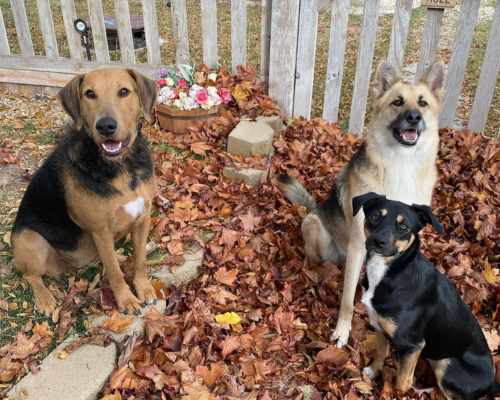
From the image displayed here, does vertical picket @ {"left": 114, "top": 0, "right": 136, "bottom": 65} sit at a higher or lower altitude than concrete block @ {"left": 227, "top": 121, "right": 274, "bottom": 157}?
higher

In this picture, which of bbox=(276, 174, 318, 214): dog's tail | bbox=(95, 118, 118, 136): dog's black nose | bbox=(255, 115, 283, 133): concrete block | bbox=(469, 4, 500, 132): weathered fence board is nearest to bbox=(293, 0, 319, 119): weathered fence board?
bbox=(255, 115, 283, 133): concrete block

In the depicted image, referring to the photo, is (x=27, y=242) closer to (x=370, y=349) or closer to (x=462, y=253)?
(x=370, y=349)

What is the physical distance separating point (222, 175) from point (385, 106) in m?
2.18

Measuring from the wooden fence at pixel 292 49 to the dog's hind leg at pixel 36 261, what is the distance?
3.64m

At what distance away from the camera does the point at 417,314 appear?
8.78 ft

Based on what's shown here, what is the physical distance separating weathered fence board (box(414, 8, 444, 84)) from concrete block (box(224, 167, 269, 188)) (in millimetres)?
2263

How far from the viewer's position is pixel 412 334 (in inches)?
104

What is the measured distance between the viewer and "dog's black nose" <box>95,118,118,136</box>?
2621 millimetres

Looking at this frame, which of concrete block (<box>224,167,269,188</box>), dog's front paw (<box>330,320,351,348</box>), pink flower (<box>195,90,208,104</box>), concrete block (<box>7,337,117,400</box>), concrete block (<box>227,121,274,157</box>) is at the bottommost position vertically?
dog's front paw (<box>330,320,351,348</box>)

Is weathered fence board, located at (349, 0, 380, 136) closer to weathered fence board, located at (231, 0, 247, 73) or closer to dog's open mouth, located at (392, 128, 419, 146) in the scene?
weathered fence board, located at (231, 0, 247, 73)

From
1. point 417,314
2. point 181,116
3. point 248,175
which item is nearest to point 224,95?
point 181,116

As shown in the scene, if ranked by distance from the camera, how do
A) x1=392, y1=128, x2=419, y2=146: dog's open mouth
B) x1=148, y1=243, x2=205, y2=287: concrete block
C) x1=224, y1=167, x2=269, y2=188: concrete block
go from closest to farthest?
x1=392, y1=128, x2=419, y2=146: dog's open mouth, x1=148, y1=243, x2=205, y2=287: concrete block, x1=224, y1=167, x2=269, y2=188: concrete block

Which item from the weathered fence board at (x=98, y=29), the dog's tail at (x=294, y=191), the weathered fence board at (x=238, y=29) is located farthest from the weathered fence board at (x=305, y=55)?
the weathered fence board at (x=98, y=29)

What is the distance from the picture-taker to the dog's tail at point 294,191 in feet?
14.1
